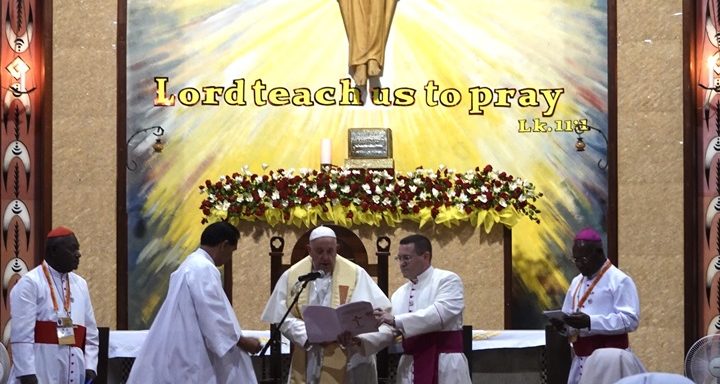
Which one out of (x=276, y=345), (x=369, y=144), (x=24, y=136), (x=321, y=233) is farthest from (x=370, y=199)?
(x=24, y=136)

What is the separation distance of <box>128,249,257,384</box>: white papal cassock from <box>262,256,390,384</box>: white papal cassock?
2.45 feet

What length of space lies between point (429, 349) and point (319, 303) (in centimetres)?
84

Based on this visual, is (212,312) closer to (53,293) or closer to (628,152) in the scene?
(53,293)

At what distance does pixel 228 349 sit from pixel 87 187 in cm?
503

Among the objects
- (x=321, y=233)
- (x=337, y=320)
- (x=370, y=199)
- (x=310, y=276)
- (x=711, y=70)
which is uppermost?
(x=711, y=70)

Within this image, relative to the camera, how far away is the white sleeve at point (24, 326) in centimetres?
881

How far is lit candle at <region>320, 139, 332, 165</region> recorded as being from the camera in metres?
12.6

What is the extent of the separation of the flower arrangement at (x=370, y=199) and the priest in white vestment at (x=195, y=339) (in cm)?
299

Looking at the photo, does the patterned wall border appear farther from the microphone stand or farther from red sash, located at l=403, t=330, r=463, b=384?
red sash, located at l=403, t=330, r=463, b=384

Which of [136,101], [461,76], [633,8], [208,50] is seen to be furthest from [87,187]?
[633,8]

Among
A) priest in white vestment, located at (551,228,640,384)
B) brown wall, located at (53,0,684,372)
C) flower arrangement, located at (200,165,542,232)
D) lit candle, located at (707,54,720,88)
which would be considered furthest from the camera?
lit candle, located at (707,54,720,88)

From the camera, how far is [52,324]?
913cm

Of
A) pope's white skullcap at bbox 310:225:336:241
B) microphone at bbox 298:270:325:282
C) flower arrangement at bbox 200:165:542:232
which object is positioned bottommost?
microphone at bbox 298:270:325:282

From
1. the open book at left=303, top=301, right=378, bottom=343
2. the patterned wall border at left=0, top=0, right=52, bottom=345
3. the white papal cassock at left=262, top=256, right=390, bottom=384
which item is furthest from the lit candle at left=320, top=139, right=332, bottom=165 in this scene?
the open book at left=303, top=301, right=378, bottom=343
